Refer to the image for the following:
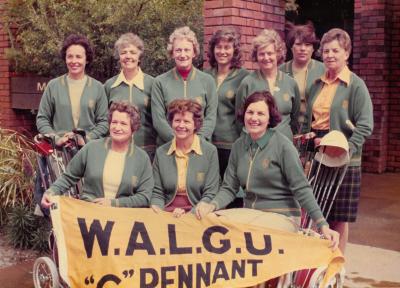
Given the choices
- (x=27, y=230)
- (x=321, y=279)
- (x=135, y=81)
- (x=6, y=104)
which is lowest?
(x=27, y=230)

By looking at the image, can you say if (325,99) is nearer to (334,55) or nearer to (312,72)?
(334,55)

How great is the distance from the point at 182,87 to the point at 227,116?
0.46 m

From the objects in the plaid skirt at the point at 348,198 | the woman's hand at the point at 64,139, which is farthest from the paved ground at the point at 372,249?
the woman's hand at the point at 64,139

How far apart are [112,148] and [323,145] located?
148cm

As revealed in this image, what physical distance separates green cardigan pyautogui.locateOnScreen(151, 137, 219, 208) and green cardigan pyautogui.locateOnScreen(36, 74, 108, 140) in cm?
80

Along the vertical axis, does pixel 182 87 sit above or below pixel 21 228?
above

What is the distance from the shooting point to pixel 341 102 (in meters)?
4.82

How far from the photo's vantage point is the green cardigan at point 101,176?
14.6 ft

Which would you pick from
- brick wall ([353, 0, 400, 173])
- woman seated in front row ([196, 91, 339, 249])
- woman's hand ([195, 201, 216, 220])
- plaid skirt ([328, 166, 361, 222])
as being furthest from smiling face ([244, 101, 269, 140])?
brick wall ([353, 0, 400, 173])

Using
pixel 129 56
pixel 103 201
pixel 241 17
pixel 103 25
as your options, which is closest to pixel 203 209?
pixel 103 201

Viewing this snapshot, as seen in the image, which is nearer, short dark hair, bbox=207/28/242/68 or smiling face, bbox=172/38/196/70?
smiling face, bbox=172/38/196/70

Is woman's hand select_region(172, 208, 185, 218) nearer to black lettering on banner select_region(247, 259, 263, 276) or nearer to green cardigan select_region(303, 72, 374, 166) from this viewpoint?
black lettering on banner select_region(247, 259, 263, 276)

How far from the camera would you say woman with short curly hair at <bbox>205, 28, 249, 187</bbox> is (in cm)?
517

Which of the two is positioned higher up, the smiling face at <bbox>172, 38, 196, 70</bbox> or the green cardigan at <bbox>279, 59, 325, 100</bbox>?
the smiling face at <bbox>172, 38, 196, 70</bbox>
